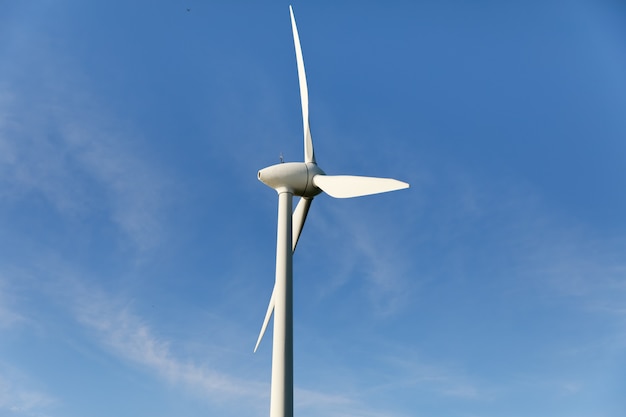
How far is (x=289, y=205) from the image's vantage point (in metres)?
26.4

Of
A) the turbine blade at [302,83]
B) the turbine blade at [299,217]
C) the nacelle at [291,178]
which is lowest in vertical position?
the turbine blade at [299,217]

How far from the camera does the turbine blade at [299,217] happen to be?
92.0 feet

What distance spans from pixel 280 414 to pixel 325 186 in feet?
33.2

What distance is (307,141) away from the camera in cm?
2834

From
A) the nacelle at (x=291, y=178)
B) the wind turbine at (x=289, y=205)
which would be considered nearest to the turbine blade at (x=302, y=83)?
the wind turbine at (x=289, y=205)

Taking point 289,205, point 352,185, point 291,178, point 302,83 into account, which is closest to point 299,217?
point 289,205

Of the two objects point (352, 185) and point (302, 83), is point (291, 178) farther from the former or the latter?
point (302, 83)

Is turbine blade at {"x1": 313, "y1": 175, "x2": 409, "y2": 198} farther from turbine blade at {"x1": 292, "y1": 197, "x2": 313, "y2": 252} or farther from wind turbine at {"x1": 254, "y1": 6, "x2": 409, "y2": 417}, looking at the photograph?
turbine blade at {"x1": 292, "y1": 197, "x2": 313, "y2": 252}

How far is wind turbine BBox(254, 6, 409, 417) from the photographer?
2248 cm

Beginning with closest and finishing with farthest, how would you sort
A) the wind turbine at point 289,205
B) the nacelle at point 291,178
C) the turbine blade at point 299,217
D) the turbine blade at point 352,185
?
the wind turbine at point 289,205 < the turbine blade at point 352,185 < the nacelle at point 291,178 < the turbine blade at point 299,217

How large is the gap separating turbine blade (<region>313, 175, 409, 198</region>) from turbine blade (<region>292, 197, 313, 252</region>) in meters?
1.66

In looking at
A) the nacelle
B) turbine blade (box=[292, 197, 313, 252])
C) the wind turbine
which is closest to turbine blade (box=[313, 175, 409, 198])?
the wind turbine

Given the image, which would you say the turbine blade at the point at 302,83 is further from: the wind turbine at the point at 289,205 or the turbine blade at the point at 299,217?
the turbine blade at the point at 299,217

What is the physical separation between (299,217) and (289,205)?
2187 mm
